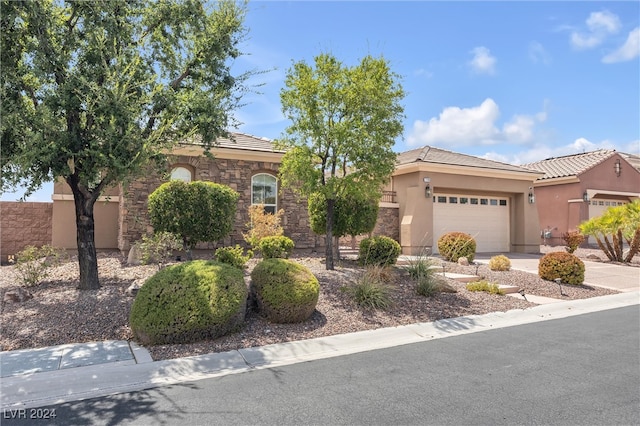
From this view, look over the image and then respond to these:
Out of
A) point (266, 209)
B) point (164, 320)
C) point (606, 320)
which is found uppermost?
point (266, 209)

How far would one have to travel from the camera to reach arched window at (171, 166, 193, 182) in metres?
14.1

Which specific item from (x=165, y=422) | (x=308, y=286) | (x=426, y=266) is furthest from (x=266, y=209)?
(x=165, y=422)

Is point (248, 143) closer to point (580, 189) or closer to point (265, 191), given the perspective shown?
point (265, 191)

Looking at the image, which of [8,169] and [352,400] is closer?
[352,400]

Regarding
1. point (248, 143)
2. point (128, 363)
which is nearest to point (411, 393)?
point (128, 363)

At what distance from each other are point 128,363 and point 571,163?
26208 millimetres

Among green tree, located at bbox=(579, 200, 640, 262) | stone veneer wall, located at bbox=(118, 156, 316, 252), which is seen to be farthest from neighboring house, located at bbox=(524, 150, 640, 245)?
stone veneer wall, located at bbox=(118, 156, 316, 252)

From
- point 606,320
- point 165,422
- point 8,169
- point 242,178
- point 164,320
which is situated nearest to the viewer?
point 165,422

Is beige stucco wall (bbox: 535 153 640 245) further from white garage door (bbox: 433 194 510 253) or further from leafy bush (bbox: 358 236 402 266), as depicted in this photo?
leafy bush (bbox: 358 236 402 266)

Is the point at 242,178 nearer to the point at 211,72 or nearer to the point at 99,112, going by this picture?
the point at 211,72

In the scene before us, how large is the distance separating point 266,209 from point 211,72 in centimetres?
715

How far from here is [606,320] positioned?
8.11 m

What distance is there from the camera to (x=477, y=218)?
19.7 meters

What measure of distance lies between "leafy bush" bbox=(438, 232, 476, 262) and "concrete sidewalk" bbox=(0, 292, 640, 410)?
697 centimetres
